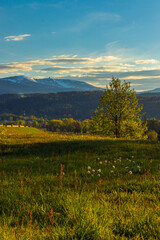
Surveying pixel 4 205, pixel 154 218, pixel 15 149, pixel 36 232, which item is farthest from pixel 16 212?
pixel 15 149

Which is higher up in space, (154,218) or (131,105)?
(131,105)

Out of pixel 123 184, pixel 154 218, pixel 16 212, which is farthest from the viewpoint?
pixel 123 184

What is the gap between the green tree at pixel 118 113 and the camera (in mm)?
37000

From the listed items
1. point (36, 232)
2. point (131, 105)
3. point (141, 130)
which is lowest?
point (141, 130)

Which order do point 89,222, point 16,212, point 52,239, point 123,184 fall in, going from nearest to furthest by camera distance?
point 52,239
point 89,222
point 16,212
point 123,184

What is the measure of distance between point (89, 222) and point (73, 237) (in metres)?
0.36

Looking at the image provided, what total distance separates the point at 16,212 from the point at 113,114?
35.1 m

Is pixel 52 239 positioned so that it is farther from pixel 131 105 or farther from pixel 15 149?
pixel 131 105

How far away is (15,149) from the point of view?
1554 centimetres

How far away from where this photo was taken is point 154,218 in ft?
11.7

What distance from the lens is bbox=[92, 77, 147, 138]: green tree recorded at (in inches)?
1457

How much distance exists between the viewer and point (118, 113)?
38281 mm

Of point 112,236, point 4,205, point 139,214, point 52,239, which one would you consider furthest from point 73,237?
point 4,205

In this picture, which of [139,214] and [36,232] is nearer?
[36,232]
